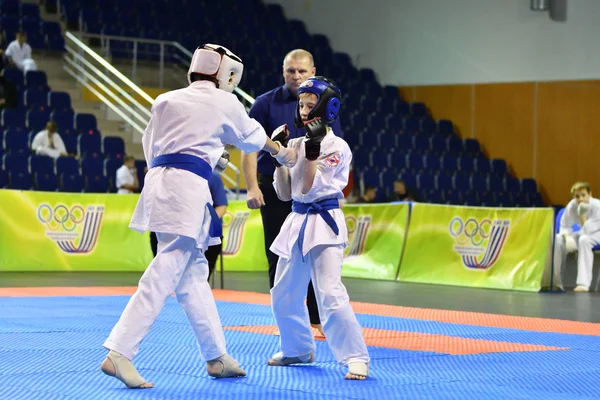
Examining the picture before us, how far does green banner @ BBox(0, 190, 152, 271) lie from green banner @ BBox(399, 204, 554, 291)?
13.0ft

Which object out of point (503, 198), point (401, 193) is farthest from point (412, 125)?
point (401, 193)

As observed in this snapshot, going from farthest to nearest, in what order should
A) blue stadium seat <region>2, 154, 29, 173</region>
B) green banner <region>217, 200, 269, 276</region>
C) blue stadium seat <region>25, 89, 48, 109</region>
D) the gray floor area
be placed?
blue stadium seat <region>25, 89, 48, 109</region>, blue stadium seat <region>2, 154, 29, 173</region>, green banner <region>217, 200, 269, 276</region>, the gray floor area

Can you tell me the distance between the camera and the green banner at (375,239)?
1316 centimetres

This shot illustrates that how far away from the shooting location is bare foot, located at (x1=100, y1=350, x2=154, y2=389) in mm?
4278

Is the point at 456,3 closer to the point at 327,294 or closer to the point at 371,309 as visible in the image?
the point at 371,309

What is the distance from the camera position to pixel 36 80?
55.1 ft

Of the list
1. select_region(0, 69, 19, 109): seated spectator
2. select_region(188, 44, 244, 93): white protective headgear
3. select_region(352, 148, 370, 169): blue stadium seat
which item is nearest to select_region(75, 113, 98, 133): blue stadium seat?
select_region(0, 69, 19, 109): seated spectator

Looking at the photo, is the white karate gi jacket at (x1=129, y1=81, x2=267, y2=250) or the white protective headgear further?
the white protective headgear

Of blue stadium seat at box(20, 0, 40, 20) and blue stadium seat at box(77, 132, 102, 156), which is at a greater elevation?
blue stadium seat at box(20, 0, 40, 20)

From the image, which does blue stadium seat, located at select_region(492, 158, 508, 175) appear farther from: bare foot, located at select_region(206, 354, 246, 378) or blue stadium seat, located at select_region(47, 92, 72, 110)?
bare foot, located at select_region(206, 354, 246, 378)

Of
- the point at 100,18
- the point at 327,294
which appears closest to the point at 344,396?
the point at 327,294

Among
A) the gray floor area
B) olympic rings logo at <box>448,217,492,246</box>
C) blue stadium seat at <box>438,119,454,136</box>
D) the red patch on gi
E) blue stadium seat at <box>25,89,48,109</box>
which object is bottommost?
the gray floor area

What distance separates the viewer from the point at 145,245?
13883 millimetres

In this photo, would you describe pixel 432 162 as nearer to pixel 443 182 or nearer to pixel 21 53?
pixel 443 182
